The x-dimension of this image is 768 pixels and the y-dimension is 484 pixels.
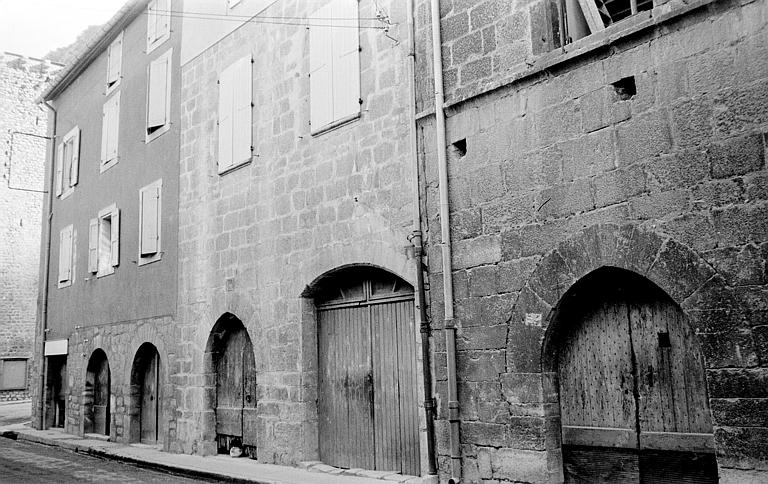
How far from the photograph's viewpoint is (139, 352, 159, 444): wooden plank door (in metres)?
12.1

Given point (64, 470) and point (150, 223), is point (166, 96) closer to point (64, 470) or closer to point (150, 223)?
point (150, 223)

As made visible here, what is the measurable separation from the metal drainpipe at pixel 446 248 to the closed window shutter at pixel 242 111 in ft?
11.4

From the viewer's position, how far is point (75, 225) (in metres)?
15.6

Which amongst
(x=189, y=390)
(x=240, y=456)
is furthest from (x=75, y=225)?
(x=240, y=456)

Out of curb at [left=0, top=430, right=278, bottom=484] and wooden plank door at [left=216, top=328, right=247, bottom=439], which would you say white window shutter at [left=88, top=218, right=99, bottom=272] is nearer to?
curb at [left=0, top=430, right=278, bottom=484]

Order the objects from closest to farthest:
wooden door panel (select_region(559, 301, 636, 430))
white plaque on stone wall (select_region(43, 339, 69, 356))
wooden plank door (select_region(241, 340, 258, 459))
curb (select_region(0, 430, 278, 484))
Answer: wooden door panel (select_region(559, 301, 636, 430))
curb (select_region(0, 430, 278, 484))
wooden plank door (select_region(241, 340, 258, 459))
white plaque on stone wall (select_region(43, 339, 69, 356))

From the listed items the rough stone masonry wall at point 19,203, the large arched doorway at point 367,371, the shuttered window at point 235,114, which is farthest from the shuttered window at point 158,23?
the rough stone masonry wall at point 19,203

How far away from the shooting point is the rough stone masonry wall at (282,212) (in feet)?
25.5

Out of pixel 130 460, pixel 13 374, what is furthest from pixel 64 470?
pixel 13 374

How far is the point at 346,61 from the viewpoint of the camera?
831 centimetres

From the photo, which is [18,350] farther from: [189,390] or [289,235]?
[289,235]

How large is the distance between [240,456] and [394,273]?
4000 millimetres

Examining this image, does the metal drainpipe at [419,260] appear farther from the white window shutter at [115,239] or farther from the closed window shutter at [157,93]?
the white window shutter at [115,239]

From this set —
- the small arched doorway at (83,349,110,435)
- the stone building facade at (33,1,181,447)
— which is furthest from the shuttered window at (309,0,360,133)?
the small arched doorway at (83,349,110,435)
